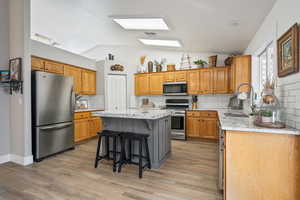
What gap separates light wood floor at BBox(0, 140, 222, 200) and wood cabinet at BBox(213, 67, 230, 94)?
2.04m

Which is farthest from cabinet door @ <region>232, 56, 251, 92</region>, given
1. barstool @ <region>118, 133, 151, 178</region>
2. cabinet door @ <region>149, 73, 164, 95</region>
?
cabinet door @ <region>149, 73, 164, 95</region>

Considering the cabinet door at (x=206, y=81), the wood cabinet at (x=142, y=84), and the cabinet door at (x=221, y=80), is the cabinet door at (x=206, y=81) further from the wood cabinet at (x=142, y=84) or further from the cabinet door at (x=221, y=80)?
the wood cabinet at (x=142, y=84)

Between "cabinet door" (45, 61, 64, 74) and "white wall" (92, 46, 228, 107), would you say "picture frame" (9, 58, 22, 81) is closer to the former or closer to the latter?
"cabinet door" (45, 61, 64, 74)

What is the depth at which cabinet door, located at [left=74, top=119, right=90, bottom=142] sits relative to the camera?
4230mm

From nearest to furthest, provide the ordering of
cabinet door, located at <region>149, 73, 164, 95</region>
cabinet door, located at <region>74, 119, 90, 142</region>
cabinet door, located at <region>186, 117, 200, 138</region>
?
1. cabinet door, located at <region>74, 119, 90, 142</region>
2. cabinet door, located at <region>186, 117, 200, 138</region>
3. cabinet door, located at <region>149, 73, 164, 95</region>

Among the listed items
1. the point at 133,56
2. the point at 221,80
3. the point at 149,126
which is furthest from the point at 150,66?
the point at 149,126

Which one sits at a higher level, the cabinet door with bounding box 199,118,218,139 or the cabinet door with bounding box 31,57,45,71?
the cabinet door with bounding box 31,57,45,71

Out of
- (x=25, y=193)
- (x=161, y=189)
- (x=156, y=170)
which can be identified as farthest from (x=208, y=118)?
(x=25, y=193)

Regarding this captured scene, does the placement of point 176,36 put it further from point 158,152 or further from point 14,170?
point 14,170

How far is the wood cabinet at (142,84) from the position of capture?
5491 mm

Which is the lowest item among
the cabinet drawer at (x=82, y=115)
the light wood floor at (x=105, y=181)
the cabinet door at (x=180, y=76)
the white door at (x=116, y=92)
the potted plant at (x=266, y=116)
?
the light wood floor at (x=105, y=181)

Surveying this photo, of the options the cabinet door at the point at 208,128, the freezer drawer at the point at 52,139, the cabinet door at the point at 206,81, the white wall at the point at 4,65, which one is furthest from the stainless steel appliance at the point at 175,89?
the white wall at the point at 4,65

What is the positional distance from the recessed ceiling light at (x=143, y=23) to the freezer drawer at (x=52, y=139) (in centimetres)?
258

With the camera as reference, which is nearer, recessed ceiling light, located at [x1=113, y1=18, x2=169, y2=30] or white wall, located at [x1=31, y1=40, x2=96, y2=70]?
recessed ceiling light, located at [x1=113, y1=18, x2=169, y2=30]
